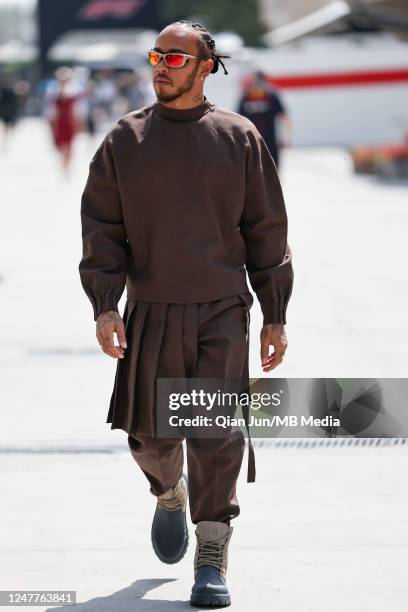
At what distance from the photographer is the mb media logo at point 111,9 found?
73562 mm

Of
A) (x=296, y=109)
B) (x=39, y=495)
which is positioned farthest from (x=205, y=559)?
(x=296, y=109)

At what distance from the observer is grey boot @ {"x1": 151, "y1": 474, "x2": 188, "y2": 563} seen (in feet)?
16.0

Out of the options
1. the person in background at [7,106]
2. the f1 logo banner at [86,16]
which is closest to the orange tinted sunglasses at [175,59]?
the person in background at [7,106]

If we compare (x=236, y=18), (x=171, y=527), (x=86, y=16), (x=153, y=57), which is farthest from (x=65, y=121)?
(x=86, y=16)

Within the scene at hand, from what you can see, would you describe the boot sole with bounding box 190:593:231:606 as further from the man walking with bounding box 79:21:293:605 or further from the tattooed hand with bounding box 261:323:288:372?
the tattooed hand with bounding box 261:323:288:372

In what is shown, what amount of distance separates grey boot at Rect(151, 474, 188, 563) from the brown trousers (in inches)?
5.6

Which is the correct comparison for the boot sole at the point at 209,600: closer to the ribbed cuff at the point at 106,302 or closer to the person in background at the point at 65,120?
the ribbed cuff at the point at 106,302

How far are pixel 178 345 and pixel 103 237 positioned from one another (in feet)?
1.29

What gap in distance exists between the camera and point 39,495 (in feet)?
19.5

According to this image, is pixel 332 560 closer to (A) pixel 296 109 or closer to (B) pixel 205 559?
(B) pixel 205 559

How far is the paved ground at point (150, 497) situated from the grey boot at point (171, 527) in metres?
0.09

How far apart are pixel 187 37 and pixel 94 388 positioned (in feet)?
12.6

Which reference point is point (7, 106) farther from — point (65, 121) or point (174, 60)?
point (174, 60)

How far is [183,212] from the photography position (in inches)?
177
